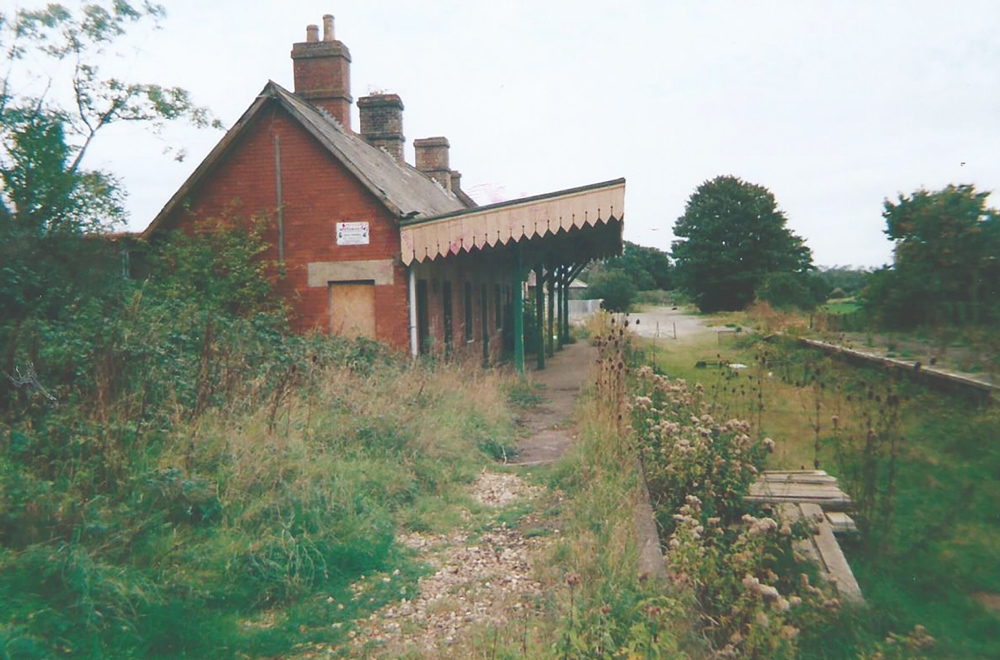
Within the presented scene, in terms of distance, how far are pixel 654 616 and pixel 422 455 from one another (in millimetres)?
4128

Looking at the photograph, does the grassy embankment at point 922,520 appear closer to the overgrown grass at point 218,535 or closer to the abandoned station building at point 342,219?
the overgrown grass at point 218,535

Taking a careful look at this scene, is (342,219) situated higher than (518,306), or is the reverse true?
(342,219)

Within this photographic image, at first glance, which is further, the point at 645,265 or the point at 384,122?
the point at 645,265

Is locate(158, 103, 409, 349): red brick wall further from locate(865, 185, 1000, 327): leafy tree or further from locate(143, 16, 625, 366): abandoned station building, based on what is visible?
locate(865, 185, 1000, 327): leafy tree

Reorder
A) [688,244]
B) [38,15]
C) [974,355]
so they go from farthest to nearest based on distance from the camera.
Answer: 1. [688,244]
2. [38,15]
3. [974,355]

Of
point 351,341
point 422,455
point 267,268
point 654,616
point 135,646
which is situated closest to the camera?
point 654,616

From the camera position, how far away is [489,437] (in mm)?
8742

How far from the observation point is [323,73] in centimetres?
1673

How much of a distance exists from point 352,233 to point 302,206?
112 cm

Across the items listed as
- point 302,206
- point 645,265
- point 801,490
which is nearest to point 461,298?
point 302,206

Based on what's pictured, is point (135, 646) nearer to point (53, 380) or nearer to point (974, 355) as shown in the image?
point (53, 380)

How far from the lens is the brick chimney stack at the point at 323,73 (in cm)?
1648

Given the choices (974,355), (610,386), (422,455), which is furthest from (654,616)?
(610,386)

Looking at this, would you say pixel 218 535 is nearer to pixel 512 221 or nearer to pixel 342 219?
pixel 512 221
